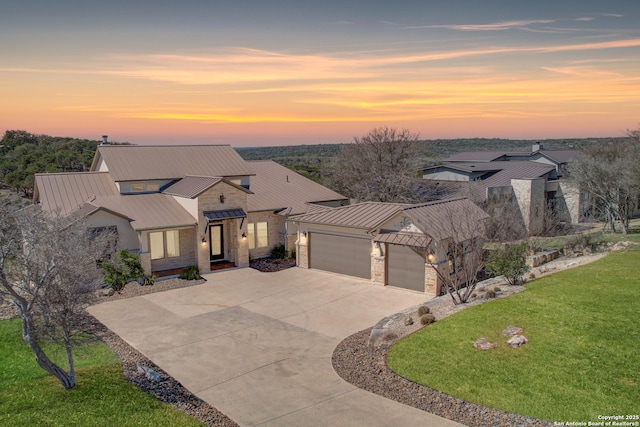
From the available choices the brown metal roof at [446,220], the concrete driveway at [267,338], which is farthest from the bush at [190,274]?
the brown metal roof at [446,220]

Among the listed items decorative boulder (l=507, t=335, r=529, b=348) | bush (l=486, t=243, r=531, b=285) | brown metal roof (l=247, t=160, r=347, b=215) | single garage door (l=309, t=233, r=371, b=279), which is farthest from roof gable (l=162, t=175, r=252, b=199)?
decorative boulder (l=507, t=335, r=529, b=348)

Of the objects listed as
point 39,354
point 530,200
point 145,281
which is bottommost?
point 145,281

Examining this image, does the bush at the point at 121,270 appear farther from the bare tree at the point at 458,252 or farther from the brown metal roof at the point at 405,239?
the bare tree at the point at 458,252

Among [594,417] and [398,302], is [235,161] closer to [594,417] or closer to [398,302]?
[398,302]

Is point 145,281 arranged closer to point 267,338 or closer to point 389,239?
point 267,338

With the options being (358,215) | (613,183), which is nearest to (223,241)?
(358,215)

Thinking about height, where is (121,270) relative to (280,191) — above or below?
below

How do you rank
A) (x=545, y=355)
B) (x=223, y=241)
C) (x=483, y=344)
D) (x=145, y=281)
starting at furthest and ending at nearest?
(x=223, y=241), (x=145, y=281), (x=483, y=344), (x=545, y=355)
